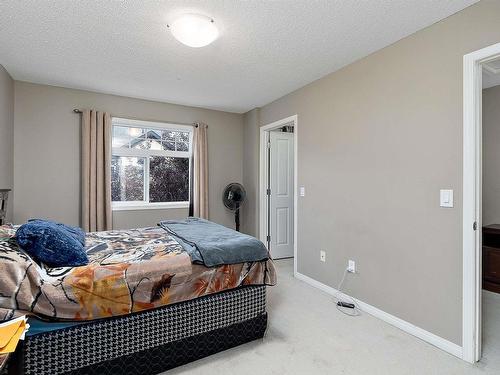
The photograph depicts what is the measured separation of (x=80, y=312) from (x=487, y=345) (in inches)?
109

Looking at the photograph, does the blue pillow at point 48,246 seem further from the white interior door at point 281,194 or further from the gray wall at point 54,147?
the white interior door at point 281,194

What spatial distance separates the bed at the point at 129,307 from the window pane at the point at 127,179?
6.33 ft

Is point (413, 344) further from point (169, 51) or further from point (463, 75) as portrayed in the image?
point (169, 51)

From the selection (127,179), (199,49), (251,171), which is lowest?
(127,179)

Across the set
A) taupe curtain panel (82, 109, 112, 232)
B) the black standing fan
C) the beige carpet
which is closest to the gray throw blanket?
the beige carpet

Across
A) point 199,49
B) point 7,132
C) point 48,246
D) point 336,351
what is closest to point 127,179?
point 7,132

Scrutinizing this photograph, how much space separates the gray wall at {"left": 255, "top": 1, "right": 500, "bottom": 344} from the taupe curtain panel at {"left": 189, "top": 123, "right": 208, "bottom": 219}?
5.92 ft

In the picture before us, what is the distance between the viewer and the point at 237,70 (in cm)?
293

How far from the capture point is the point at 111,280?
61.4 inches

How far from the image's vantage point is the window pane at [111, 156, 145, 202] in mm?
3885

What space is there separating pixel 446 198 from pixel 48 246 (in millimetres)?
2671

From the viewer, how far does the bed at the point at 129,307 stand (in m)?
1.38

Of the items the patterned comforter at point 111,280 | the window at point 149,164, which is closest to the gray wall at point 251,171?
the window at point 149,164

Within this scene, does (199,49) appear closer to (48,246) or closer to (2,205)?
(48,246)
